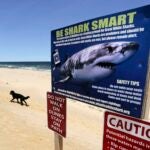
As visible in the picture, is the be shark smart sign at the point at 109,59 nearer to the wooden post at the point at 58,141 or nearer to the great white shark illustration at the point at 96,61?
the great white shark illustration at the point at 96,61

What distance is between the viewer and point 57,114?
4.59 metres

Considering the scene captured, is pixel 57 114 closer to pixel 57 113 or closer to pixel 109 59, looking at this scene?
pixel 57 113

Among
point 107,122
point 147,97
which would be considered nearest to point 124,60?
point 147,97

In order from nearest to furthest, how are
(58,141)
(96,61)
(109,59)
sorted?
(109,59) → (96,61) → (58,141)

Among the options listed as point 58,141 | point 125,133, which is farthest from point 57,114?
point 125,133

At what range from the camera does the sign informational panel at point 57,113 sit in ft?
14.7

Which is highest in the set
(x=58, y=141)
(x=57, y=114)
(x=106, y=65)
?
(x=106, y=65)

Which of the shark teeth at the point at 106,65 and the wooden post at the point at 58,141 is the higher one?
the shark teeth at the point at 106,65

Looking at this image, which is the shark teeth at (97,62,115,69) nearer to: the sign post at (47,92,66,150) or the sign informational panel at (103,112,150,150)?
the sign informational panel at (103,112,150,150)

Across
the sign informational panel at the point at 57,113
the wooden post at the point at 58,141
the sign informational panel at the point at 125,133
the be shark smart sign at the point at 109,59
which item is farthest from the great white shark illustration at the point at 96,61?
the wooden post at the point at 58,141

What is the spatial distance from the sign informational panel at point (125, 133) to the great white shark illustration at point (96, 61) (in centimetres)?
61

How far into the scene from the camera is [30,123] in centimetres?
909

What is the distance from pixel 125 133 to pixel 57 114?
64.6 inches

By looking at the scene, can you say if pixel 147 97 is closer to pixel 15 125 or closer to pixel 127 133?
pixel 127 133
